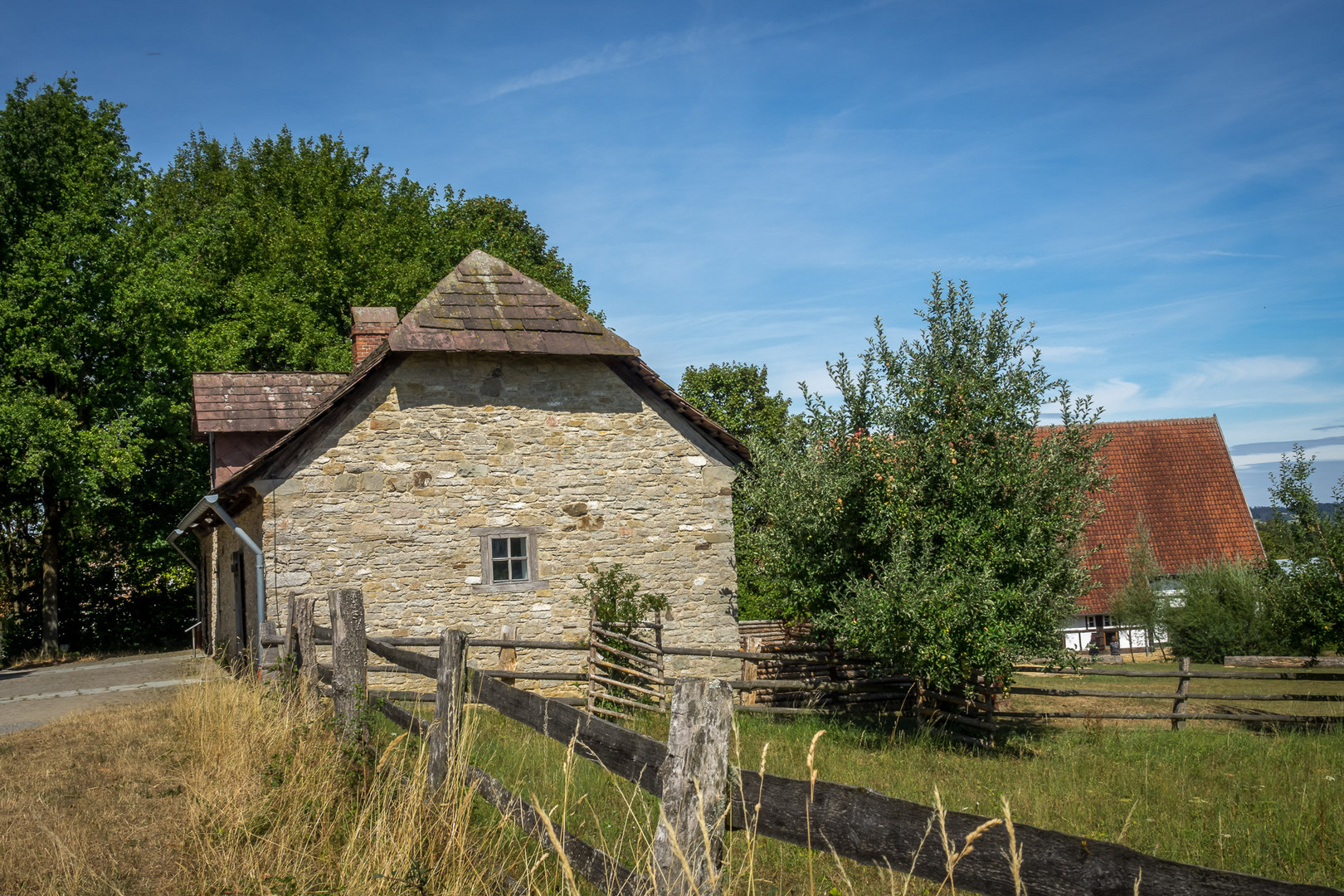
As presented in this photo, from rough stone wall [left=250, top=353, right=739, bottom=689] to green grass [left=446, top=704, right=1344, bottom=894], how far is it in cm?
272

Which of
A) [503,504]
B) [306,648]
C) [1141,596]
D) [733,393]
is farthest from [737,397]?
[306,648]

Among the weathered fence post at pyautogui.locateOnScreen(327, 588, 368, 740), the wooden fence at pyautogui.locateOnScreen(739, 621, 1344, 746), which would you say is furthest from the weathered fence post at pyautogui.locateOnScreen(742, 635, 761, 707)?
the weathered fence post at pyautogui.locateOnScreen(327, 588, 368, 740)

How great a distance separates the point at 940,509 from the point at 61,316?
20.0m

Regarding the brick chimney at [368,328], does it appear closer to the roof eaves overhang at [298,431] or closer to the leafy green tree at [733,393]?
the roof eaves overhang at [298,431]

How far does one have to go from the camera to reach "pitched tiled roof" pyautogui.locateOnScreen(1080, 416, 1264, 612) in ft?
93.9

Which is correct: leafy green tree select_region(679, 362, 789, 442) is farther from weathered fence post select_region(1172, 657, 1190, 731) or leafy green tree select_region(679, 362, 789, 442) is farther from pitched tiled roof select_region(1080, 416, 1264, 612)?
weathered fence post select_region(1172, 657, 1190, 731)

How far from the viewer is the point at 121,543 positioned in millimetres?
26000

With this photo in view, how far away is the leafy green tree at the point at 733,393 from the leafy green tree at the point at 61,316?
602 inches

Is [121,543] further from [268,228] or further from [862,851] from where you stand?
[862,851]

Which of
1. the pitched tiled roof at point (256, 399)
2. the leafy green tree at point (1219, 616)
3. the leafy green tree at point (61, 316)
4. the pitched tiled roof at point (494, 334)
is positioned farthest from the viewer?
the leafy green tree at point (1219, 616)

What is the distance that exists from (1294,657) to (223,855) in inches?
546

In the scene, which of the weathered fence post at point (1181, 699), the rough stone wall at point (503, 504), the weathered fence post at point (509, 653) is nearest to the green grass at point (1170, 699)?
the weathered fence post at point (1181, 699)

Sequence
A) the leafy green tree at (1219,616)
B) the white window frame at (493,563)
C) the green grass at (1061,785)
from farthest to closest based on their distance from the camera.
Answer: the leafy green tree at (1219,616), the white window frame at (493,563), the green grass at (1061,785)

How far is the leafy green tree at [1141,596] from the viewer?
26.0m
